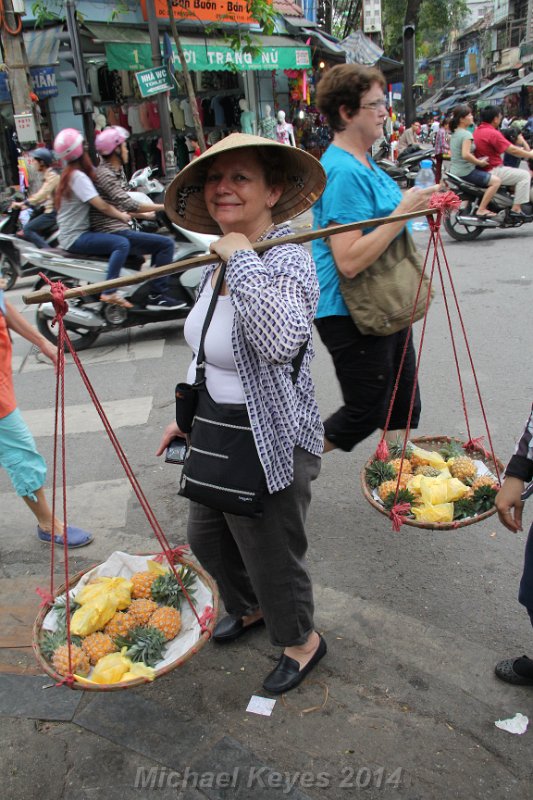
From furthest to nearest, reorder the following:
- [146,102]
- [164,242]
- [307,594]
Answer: [146,102], [164,242], [307,594]

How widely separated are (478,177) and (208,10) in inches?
343

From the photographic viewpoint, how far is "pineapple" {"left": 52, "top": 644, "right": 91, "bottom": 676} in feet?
6.48

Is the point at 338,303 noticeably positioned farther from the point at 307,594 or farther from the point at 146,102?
the point at 146,102

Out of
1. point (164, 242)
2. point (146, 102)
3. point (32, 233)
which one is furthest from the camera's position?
point (146, 102)

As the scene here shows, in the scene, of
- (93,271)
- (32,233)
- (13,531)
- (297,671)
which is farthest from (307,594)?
(32,233)

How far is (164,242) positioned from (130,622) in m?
4.31

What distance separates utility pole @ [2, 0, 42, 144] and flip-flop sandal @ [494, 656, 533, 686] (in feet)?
32.7

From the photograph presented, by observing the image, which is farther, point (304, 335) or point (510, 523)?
point (510, 523)

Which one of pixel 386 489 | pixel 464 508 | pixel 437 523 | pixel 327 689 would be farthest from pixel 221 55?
pixel 327 689

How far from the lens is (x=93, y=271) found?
5840 millimetres

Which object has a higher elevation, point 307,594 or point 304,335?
point 304,335

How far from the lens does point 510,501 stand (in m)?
1.87

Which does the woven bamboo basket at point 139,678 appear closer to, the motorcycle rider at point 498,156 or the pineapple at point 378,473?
the pineapple at point 378,473

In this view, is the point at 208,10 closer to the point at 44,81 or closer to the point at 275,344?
the point at 44,81
